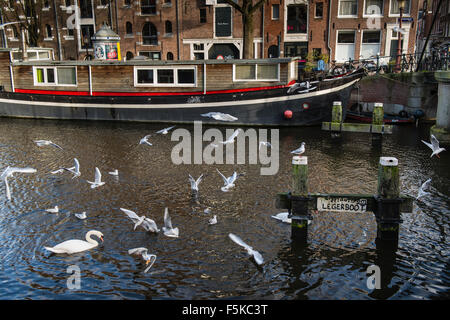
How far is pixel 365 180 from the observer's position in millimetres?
13141

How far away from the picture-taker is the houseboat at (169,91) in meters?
20.7

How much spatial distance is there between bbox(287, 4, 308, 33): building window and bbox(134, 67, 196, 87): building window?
53.8ft

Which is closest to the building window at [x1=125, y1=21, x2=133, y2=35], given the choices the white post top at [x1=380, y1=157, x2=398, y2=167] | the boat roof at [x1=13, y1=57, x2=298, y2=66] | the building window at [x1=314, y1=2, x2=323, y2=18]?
the boat roof at [x1=13, y1=57, x2=298, y2=66]

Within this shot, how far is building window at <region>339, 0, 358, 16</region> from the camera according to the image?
112ft

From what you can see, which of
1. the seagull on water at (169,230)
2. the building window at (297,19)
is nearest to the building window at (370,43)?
the building window at (297,19)

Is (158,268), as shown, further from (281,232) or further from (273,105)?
(273,105)

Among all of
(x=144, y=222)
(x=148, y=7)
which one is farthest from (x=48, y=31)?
(x=144, y=222)

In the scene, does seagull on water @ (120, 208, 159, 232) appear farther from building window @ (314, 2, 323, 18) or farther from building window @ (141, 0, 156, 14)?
building window @ (141, 0, 156, 14)

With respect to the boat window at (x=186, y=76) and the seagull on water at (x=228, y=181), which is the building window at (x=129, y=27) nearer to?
the boat window at (x=186, y=76)

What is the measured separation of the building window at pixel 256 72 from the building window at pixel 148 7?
20.0 m

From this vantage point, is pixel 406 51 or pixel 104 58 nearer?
pixel 104 58

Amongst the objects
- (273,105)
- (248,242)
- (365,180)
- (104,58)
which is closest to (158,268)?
(248,242)

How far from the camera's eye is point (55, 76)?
78.5 ft

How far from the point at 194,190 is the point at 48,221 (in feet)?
12.4
